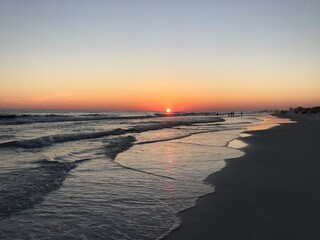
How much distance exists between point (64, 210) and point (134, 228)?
1781mm

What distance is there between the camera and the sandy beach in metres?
5.35

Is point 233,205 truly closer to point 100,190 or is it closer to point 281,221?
point 281,221

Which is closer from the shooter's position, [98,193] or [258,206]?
[258,206]

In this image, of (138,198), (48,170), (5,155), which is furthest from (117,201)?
(5,155)

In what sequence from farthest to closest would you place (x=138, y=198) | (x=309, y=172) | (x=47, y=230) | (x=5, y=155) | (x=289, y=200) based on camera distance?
(x=5, y=155) < (x=309, y=172) < (x=138, y=198) < (x=289, y=200) < (x=47, y=230)

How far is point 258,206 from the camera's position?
22.1 ft

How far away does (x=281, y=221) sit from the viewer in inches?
228

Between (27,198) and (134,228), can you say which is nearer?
(134,228)

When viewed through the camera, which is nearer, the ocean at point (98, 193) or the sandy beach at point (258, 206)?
the sandy beach at point (258, 206)

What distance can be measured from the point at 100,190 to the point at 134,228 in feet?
9.43

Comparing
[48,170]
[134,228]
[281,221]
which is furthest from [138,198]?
[48,170]

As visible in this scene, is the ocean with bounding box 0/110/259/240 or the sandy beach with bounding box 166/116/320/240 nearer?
the sandy beach with bounding box 166/116/320/240

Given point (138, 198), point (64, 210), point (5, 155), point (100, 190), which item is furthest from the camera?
point (5, 155)

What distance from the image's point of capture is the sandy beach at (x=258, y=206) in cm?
535
